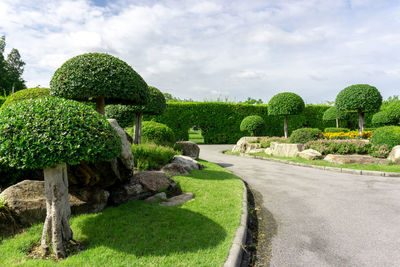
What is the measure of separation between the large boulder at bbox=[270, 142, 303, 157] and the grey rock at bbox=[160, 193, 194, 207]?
8.87 m

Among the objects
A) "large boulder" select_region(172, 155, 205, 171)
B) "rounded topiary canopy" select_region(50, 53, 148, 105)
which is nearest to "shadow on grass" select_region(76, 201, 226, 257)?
"rounded topiary canopy" select_region(50, 53, 148, 105)

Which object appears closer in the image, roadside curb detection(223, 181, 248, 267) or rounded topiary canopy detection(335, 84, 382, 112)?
roadside curb detection(223, 181, 248, 267)

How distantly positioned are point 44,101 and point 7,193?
1.77m

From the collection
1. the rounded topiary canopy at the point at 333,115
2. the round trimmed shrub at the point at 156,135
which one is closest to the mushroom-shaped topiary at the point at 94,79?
the round trimmed shrub at the point at 156,135

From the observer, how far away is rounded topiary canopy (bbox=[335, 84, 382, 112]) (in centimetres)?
1412

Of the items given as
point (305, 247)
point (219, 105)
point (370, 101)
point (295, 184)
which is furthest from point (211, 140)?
point (305, 247)

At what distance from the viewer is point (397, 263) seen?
296cm

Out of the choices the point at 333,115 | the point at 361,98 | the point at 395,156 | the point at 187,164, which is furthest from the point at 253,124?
the point at 187,164

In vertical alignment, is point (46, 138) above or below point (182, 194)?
above

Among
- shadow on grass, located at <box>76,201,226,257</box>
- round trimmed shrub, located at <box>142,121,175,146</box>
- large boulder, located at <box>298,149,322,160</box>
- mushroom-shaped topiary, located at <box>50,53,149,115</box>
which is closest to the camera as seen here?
shadow on grass, located at <box>76,201,226,257</box>

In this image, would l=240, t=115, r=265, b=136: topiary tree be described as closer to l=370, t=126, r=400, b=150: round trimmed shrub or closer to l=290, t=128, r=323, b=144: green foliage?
l=290, t=128, r=323, b=144: green foliage

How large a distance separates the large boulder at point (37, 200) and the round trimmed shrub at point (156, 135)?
231 inches

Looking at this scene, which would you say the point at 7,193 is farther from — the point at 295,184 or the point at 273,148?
the point at 273,148

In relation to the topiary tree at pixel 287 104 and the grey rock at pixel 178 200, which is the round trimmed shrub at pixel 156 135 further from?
the topiary tree at pixel 287 104
